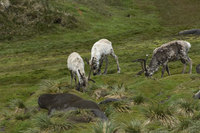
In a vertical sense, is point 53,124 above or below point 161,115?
above

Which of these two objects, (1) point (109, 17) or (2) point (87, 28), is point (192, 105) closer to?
(2) point (87, 28)

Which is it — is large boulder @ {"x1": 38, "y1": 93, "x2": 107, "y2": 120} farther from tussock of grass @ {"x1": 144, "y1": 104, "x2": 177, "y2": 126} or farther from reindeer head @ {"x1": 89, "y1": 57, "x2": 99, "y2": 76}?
reindeer head @ {"x1": 89, "y1": 57, "x2": 99, "y2": 76}

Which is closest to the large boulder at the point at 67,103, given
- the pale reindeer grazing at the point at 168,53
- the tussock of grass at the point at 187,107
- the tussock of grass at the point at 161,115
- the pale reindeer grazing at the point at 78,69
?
the tussock of grass at the point at 161,115

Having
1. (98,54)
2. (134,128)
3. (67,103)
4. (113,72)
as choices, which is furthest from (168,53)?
(134,128)

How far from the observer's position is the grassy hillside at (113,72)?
12.9 metres

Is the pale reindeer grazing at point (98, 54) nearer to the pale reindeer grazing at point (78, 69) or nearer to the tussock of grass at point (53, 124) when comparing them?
the pale reindeer grazing at point (78, 69)

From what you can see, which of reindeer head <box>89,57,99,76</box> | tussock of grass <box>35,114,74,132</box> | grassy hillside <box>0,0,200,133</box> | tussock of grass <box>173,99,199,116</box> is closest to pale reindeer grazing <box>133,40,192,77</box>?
grassy hillside <box>0,0,200,133</box>

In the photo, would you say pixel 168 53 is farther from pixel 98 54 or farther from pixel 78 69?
pixel 78 69

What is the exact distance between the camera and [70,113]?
13.3 metres

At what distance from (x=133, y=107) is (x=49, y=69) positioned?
22.4 metres

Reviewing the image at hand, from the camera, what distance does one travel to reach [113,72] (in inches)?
1255

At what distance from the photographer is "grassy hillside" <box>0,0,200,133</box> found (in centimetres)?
1288

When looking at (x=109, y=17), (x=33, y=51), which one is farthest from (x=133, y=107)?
(x=109, y=17)

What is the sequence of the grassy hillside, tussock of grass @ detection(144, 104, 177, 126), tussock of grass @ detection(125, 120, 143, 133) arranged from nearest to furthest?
tussock of grass @ detection(125, 120, 143, 133)
tussock of grass @ detection(144, 104, 177, 126)
the grassy hillside
